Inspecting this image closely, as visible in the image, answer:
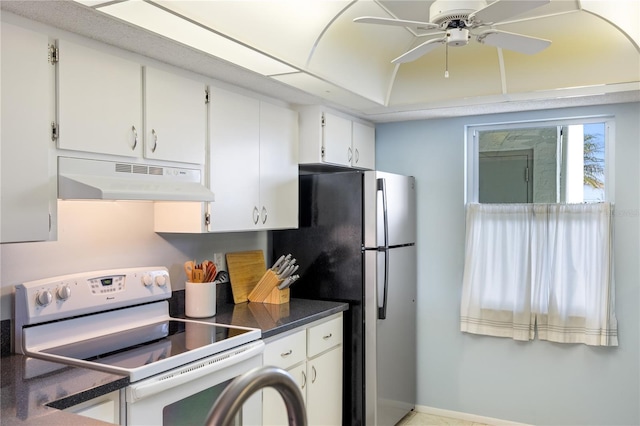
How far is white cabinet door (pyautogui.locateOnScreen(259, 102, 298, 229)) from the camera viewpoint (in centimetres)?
322

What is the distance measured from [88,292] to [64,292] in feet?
0.41

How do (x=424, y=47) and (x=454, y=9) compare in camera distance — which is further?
(x=424, y=47)

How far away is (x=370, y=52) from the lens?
3361 mm

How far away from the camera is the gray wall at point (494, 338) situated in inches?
137

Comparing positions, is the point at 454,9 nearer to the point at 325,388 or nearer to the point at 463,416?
the point at 325,388

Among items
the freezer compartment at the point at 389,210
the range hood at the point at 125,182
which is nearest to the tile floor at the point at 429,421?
the freezer compartment at the point at 389,210

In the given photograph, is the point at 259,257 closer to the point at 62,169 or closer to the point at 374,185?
Result: the point at 374,185

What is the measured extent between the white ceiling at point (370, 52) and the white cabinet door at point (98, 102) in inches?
3.8

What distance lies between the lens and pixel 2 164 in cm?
186

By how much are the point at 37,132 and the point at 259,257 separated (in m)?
1.85

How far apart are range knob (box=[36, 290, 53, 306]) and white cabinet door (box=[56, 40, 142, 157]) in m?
0.62

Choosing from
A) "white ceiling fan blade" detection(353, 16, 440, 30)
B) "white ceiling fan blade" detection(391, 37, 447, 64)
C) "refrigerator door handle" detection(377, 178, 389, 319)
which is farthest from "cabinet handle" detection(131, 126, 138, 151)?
"refrigerator door handle" detection(377, 178, 389, 319)

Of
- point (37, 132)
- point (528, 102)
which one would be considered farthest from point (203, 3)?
point (528, 102)

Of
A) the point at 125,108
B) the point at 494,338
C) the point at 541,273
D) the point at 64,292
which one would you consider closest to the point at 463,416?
the point at 494,338
